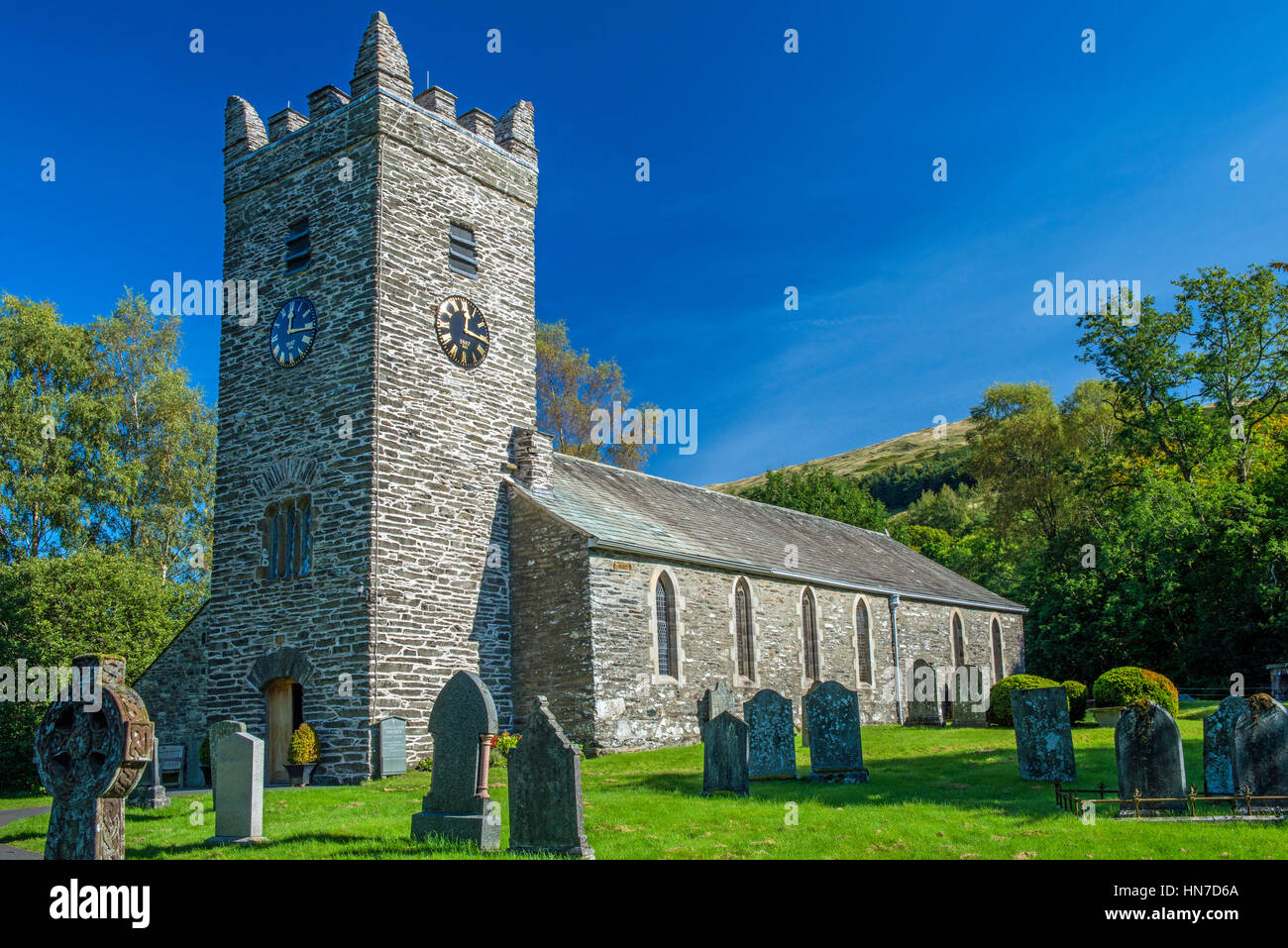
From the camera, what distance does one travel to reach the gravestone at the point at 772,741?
16.1m

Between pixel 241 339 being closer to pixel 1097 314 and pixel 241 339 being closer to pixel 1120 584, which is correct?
pixel 1120 584

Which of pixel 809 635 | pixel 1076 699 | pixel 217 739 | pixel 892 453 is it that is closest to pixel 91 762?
pixel 217 739

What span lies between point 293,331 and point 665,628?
37.0 ft

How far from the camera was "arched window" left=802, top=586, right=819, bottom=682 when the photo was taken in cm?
2791

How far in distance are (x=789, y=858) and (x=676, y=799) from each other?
4.69 metres

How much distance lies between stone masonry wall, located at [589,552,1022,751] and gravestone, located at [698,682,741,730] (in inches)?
31.8

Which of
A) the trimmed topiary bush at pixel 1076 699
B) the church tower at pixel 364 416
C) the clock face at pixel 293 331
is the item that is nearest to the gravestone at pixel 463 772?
the church tower at pixel 364 416

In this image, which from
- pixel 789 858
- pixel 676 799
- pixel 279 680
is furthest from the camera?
pixel 279 680

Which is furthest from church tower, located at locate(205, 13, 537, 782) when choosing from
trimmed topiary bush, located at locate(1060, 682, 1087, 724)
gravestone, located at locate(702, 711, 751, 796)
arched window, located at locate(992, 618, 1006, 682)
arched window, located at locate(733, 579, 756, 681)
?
arched window, located at locate(992, 618, 1006, 682)

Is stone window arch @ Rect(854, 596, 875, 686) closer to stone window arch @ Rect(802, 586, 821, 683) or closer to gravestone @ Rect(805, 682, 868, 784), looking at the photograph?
stone window arch @ Rect(802, 586, 821, 683)

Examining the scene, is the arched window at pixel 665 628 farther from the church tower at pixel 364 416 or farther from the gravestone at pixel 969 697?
the gravestone at pixel 969 697

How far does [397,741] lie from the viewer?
19.2 meters

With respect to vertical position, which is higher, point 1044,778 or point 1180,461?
point 1180,461
